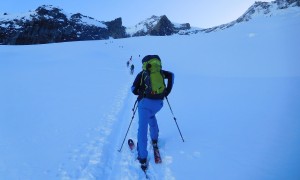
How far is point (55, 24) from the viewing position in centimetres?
11631

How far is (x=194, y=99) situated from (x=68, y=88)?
732 centimetres

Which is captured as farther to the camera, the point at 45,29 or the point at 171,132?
the point at 45,29

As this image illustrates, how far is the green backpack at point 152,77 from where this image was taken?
532 cm

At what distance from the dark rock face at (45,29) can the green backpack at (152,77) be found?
116345mm

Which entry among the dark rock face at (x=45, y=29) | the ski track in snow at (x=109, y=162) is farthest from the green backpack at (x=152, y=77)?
the dark rock face at (x=45, y=29)

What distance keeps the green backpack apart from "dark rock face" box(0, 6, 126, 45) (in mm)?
116345

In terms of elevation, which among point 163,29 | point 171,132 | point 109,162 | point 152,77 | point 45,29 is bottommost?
point 109,162

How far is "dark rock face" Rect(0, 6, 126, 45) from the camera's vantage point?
107000 mm

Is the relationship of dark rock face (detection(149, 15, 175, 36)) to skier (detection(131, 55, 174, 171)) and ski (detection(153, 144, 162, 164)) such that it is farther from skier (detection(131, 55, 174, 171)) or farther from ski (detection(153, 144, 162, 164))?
skier (detection(131, 55, 174, 171))

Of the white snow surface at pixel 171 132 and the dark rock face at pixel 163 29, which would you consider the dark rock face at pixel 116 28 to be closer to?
the dark rock face at pixel 163 29

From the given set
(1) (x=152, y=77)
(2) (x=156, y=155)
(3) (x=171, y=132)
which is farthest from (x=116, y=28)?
(2) (x=156, y=155)

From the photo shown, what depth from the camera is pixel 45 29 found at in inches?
4449

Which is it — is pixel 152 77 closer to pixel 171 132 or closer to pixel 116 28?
pixel 171 132

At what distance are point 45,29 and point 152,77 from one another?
122 m
